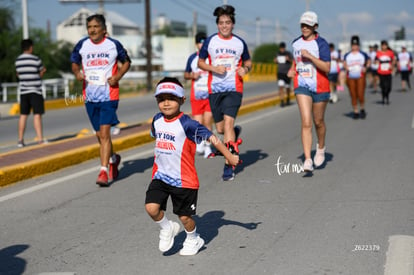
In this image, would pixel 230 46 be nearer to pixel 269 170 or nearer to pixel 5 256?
pixel 269 170

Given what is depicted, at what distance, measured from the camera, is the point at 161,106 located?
15.8 ft

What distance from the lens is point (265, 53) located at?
9388 centimetres

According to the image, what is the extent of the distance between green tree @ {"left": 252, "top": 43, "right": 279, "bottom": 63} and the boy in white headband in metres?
87.9

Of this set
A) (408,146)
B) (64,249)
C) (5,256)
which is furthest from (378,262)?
(408,146)

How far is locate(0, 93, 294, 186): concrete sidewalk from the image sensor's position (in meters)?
8.18

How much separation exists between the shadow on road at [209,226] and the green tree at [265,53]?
285 ft

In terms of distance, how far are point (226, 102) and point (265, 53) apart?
86.6 m

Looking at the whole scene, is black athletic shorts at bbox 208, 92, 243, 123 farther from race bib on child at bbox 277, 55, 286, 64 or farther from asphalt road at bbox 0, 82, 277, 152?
race bib on child at bbox 277, 55, 286, 64

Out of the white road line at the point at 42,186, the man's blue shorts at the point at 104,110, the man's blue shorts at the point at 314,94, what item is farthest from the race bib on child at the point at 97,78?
the man's blue shorts at the point at 314,94

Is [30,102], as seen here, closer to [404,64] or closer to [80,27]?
[404,64]

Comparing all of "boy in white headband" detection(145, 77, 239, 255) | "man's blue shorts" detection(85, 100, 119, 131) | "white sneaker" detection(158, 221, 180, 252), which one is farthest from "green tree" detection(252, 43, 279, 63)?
"white sneaker" detection(158, 221, 180, 252)

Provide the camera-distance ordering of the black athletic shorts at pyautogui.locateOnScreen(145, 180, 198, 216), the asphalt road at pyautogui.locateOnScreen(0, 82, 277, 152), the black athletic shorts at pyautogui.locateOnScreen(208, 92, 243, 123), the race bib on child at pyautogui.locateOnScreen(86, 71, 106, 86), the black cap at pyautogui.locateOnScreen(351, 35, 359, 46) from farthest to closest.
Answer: the black cap at pyautogui.locateOnScreen(351, 35, 359, 46) < the asphalt road at pyautogui.locateOnScreen(0, 82, 277, 152) < the black athletic shorts at pyautogui.locateOnScreen(208, 92, 243, 123) < the race bib on child at pyautogui.locateOnScreen(86, 71, 106, 86) < the black athletic shorts at pyautogui.locateOnScreen(145, 180, 198, 216)

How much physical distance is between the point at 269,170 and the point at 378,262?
13.6 ft

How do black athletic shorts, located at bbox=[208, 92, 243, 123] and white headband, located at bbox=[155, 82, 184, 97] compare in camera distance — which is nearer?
white headband, located at bbox=[155, 82, 184, 97]
